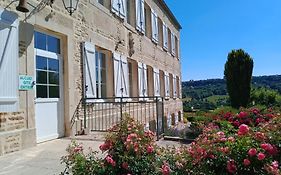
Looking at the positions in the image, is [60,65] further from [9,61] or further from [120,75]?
[120,75]

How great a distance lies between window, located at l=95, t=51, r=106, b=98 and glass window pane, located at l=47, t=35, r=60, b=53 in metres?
2.30

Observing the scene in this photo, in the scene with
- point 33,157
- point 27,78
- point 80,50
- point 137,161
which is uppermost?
point 80,50

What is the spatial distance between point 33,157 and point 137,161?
2.79m

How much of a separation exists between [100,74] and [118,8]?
2.49 metres

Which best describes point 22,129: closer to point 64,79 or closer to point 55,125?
point 55,125

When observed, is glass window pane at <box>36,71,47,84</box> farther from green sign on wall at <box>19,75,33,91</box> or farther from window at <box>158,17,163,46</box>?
window at <box>158,17,163,46</box>

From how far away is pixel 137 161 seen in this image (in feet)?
9.68

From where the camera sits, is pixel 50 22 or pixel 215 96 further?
pixel 215 96

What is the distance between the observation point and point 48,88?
6941mm

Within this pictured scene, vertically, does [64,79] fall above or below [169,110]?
above

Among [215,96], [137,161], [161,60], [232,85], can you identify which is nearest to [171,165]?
[137,161]

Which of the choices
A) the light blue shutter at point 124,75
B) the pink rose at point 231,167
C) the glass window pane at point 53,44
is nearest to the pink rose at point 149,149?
the pink rose at point 231,167

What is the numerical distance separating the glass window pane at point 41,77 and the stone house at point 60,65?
2 cm

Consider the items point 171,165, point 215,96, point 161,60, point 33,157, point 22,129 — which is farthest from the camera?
point 215,96
